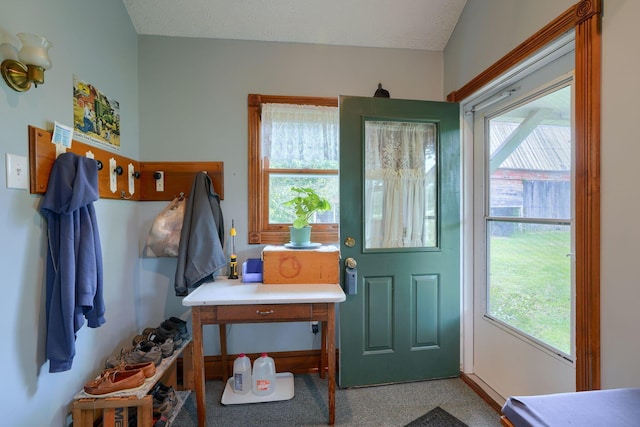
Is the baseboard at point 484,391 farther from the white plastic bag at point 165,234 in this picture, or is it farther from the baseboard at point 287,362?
the white plastic bag at point 165,234

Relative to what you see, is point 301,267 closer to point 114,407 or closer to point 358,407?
point 358,407

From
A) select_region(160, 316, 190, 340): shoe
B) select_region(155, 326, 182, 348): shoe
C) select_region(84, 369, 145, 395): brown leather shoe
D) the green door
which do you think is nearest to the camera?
select_region(84, 369, 145, 395): brown leather shoe

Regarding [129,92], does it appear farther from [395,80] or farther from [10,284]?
[395,80]

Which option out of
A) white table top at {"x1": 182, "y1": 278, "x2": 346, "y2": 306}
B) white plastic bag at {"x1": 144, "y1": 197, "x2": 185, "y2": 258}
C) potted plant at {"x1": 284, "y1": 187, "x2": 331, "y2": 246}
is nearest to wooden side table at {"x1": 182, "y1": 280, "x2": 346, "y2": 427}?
white table top at {"x1": 182, "y1": 278, "x2": 346, "y2": 306}

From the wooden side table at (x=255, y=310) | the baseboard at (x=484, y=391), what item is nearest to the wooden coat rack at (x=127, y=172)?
the wooden side table at (x=255, y=310)

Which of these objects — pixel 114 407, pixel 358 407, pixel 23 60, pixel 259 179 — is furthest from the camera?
pixel 259 179

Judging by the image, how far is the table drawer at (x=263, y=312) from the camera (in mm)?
1488

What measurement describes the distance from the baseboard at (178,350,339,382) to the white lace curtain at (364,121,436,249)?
3.16ft

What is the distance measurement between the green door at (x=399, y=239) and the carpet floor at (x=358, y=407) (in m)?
0.09

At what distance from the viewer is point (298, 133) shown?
6.82 feet

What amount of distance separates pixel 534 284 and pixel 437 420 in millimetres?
938

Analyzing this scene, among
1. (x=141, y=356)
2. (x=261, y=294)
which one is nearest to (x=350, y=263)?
(x=261, y=294)

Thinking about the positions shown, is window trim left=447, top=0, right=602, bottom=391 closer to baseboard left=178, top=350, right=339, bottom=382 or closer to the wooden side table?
the wooden side table

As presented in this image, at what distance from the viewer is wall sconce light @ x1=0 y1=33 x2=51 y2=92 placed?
1.02 m
